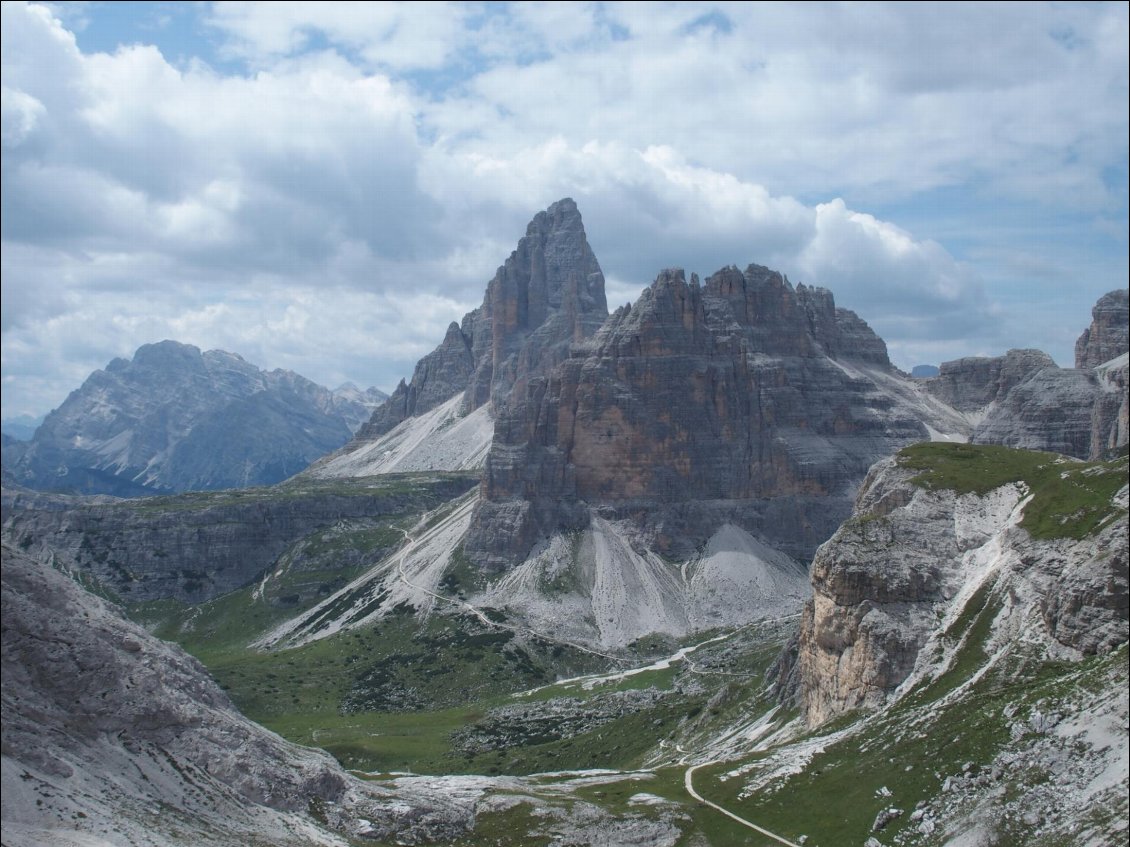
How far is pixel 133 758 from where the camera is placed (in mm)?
68438

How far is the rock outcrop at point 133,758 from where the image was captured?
6075 centimetres

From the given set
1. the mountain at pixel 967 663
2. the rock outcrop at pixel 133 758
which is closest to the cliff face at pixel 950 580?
the mountain at pixel 967 663

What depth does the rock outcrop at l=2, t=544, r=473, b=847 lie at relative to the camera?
199 ft

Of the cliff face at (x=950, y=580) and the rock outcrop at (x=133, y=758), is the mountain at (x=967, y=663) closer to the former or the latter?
the cliff face at (x=950, y=580)

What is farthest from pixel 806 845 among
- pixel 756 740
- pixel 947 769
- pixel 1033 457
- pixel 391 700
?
pixel 391 700

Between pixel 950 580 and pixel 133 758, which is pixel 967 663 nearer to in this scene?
pixel 950 580

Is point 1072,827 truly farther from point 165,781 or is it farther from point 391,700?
point 391,700

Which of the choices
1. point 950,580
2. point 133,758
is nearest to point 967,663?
point 950,580

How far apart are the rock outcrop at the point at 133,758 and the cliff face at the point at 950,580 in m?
43.4

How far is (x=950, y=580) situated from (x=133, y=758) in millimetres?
73447

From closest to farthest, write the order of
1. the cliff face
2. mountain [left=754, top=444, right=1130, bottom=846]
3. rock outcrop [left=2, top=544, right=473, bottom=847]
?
rock outcrop [left=2, top=544, right=473, bottom=847]
mountain [left=754, top=444, right=1130, bottom=846]
the cliff face

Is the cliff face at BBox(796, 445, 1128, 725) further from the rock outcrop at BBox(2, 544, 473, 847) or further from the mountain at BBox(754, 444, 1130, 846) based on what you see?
the rock outcrop at BBox(2, 544, 473, 847)

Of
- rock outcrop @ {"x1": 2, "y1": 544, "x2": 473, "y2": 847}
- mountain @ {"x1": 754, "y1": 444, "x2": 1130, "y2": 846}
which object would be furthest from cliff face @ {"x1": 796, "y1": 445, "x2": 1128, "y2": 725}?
rock outcrop @ {"x1": 2, "y1": 544, "x2": 473, "y2": 847}

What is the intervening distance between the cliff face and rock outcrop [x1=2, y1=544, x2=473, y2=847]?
43412 mm
